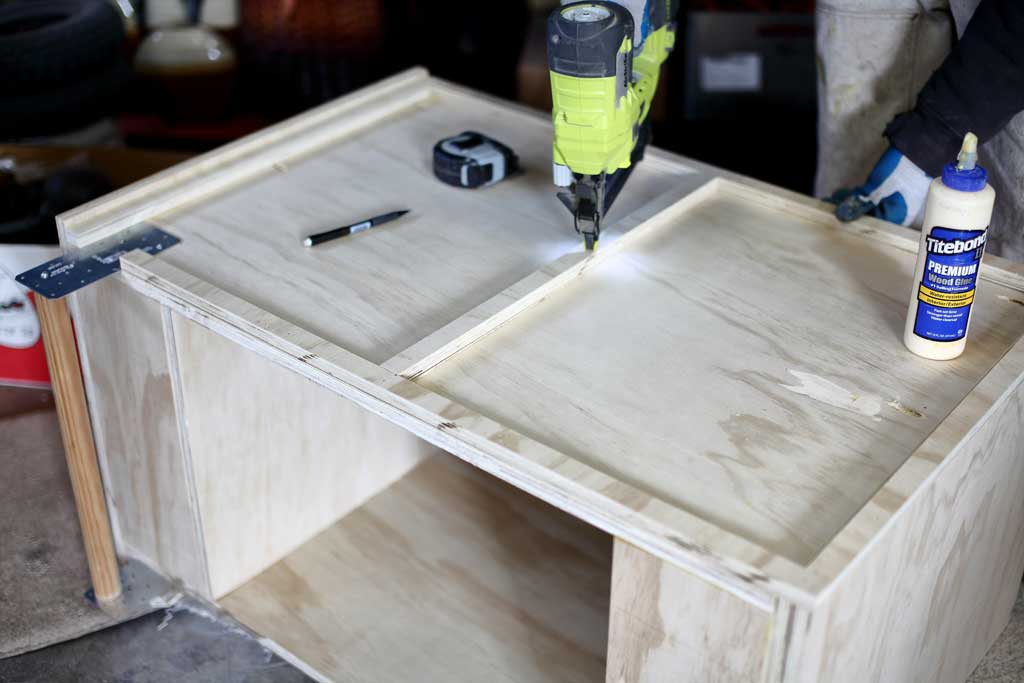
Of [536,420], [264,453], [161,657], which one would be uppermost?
[536,420]

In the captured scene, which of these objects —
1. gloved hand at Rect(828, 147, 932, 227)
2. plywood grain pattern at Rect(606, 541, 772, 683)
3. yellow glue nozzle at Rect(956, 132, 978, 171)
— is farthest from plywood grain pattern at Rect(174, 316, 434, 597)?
yellow glue nozzle at Rect(956, 132, 978, 171)

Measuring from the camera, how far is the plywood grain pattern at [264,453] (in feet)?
4.60

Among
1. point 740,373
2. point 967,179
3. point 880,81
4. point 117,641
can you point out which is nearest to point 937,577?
point 740,373

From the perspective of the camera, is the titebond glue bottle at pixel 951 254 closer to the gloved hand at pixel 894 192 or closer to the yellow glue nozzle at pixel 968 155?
the yellow glue nozzle at pixel 968 155

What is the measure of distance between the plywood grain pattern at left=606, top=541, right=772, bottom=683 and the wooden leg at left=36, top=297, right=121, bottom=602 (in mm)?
762

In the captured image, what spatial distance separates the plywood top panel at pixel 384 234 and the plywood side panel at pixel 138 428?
10cm

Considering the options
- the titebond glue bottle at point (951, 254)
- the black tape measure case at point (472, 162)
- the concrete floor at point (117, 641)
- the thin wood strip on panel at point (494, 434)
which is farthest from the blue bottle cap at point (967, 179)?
the concrete floor at point (117, 641)

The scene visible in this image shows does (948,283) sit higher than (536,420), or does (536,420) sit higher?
(948,283)

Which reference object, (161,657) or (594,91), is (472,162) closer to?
(594,91)

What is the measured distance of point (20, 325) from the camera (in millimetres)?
1708

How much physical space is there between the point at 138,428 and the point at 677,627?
2.51ft

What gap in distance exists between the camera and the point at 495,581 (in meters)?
1.56

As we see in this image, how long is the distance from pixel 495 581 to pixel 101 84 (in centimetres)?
127

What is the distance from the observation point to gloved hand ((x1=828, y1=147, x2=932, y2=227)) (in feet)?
4.58
